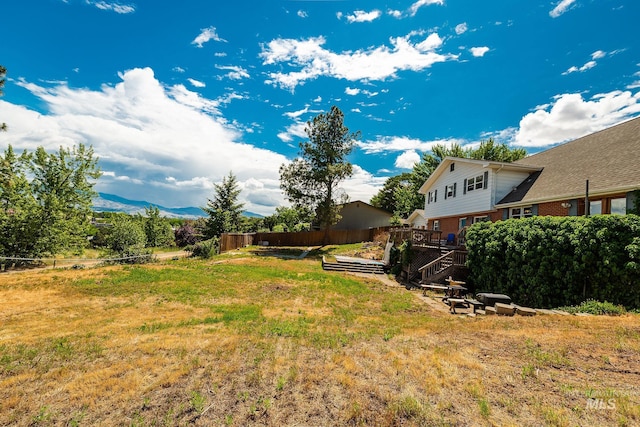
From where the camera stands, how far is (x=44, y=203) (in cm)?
2048

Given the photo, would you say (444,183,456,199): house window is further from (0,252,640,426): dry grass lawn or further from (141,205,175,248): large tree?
(141,205,175,248): large tree

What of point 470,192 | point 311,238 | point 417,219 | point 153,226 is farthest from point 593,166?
point 153,226

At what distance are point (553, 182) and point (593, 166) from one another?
177 centimetres

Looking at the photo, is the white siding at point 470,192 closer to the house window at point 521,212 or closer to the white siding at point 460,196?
the white siding at point 460,196

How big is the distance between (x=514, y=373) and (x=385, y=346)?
225 cm

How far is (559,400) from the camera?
3764 mm

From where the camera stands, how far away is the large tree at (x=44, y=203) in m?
18.9

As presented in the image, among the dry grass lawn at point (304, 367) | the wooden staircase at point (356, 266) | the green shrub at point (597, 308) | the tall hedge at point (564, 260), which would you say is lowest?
the wooden staircase at point (356, 266)

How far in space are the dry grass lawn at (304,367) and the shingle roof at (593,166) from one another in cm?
790

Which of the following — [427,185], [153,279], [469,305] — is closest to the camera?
[469,305]

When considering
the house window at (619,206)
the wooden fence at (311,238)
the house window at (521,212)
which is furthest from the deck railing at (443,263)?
the wooden fence at (311,238)

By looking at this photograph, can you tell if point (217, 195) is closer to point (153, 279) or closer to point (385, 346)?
point (153, 279)

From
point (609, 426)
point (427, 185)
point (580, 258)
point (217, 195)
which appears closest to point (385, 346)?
point (609, 426)

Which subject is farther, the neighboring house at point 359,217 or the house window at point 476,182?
the neighboring house at point 359,217
